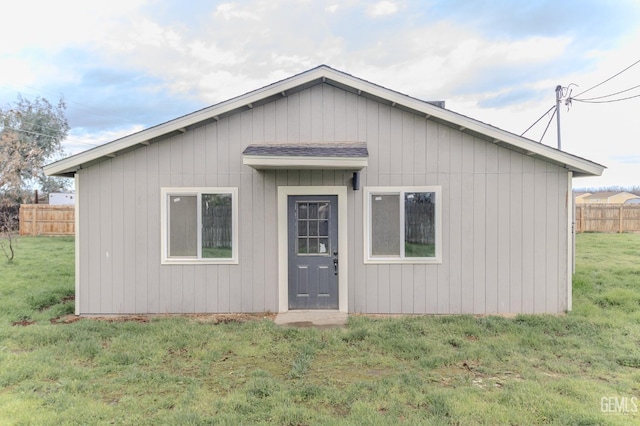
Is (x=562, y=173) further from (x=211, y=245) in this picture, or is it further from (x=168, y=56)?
(x=168, y=56)

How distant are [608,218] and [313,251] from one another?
19.6 m

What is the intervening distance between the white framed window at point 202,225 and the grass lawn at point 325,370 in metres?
1.12

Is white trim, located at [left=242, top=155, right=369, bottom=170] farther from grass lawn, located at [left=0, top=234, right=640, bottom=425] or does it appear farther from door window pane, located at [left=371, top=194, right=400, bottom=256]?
grass lawn, located at [left=0, top=234, right=640, bottom=425]

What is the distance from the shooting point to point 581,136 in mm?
18391

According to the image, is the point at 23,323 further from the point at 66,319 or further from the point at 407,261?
the point at 407,261

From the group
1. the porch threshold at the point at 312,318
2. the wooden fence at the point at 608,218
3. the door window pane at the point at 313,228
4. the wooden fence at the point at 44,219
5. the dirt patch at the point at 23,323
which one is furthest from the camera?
the wooden fence at the point at 608,218

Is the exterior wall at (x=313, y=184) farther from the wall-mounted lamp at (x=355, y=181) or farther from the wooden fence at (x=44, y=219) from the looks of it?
the wooden fence at (x=44, y=219)

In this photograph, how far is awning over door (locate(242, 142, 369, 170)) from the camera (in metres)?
5.30

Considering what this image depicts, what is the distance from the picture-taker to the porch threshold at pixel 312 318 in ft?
17.9

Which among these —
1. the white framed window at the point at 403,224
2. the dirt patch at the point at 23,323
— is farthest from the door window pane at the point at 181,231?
the white framed window at the point at 403,224

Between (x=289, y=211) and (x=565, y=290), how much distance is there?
16.4 ft

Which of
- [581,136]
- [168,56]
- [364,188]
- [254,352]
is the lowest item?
[254,352]

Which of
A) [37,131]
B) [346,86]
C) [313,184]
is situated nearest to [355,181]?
[313,184]

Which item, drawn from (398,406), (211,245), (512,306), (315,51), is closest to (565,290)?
(512,306)
